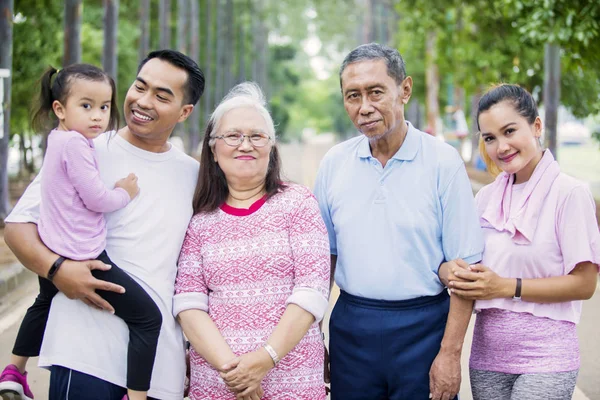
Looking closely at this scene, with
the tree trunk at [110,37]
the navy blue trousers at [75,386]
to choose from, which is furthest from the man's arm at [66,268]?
the tree trunk at [110,37]

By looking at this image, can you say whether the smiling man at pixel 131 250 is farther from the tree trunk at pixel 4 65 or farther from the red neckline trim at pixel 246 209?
the tree trunk at pixel 4 65

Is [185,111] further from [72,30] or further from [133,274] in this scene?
[72,30]

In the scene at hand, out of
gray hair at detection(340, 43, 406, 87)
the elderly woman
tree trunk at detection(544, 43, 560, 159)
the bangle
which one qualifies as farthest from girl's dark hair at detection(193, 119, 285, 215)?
tree trunk at detection(544, 43, 560, 159)

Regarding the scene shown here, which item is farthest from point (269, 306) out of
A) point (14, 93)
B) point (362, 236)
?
point (14, 93)

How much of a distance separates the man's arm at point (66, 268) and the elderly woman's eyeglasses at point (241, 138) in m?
0.66

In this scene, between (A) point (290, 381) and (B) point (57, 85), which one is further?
(B) point (57, 85)

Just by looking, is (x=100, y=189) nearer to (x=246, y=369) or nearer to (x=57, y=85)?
(x=57, y=85)

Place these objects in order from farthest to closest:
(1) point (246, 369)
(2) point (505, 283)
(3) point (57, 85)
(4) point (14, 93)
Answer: (4) point (14, 93) → (3) point (57, 85) → (2) point (505, 283) → (1) point (246, 369)

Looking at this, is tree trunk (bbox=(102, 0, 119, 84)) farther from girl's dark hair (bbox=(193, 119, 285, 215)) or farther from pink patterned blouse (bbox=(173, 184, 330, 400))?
pink patterned blouse (bbox=(173, 184, 330, 400))

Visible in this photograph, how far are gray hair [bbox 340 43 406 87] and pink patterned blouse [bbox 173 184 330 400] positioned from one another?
620 millimetres

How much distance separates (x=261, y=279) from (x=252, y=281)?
0.03 m

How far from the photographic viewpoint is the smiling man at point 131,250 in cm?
329

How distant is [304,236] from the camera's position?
3.24m

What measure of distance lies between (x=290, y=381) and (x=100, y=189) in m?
1.02
